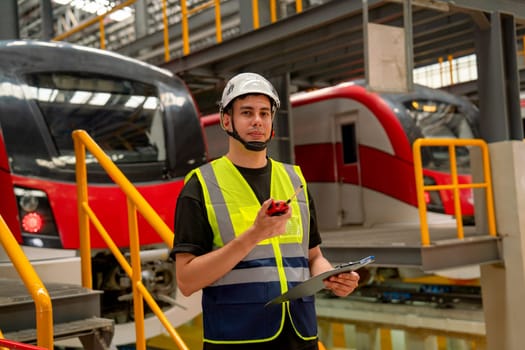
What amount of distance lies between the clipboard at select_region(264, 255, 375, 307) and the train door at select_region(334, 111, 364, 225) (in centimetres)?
753

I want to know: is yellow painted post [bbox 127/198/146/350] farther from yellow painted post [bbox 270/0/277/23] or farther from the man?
yellow painted post [bbox 270/0/277/23]

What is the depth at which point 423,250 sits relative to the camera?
559cm

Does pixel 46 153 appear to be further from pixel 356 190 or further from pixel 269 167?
pixel 356 190

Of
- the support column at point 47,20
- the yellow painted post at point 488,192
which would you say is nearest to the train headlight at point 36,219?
the yellow painted post at point 488,192

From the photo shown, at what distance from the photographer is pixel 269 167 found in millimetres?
2088

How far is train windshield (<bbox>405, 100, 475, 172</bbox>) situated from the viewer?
8.80 meters

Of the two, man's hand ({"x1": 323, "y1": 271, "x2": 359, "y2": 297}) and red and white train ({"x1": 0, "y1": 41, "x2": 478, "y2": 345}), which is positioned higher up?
red and white train ({"x1": 0, "y1": 41, "x2": 478, "y2": 345})

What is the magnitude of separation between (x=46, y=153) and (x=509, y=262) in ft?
14.5

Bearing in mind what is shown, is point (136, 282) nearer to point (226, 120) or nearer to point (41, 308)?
point (41, 308)

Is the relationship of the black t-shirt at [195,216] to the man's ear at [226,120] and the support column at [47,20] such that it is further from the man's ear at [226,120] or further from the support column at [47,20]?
the support column at [47,20]

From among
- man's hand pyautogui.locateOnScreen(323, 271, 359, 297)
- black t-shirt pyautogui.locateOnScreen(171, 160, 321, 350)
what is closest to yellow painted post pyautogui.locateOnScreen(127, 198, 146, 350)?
black t-shirt pyautogui.locateOnScreen(171, 160, 321, 350)

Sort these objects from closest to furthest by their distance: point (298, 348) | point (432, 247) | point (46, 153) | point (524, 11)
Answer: point (298, 348) < point (46, 153) < point (432, 247) < point (524, 11)

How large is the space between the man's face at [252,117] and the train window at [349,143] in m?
7.57

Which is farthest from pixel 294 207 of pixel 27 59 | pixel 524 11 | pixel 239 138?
pixel 524 11
